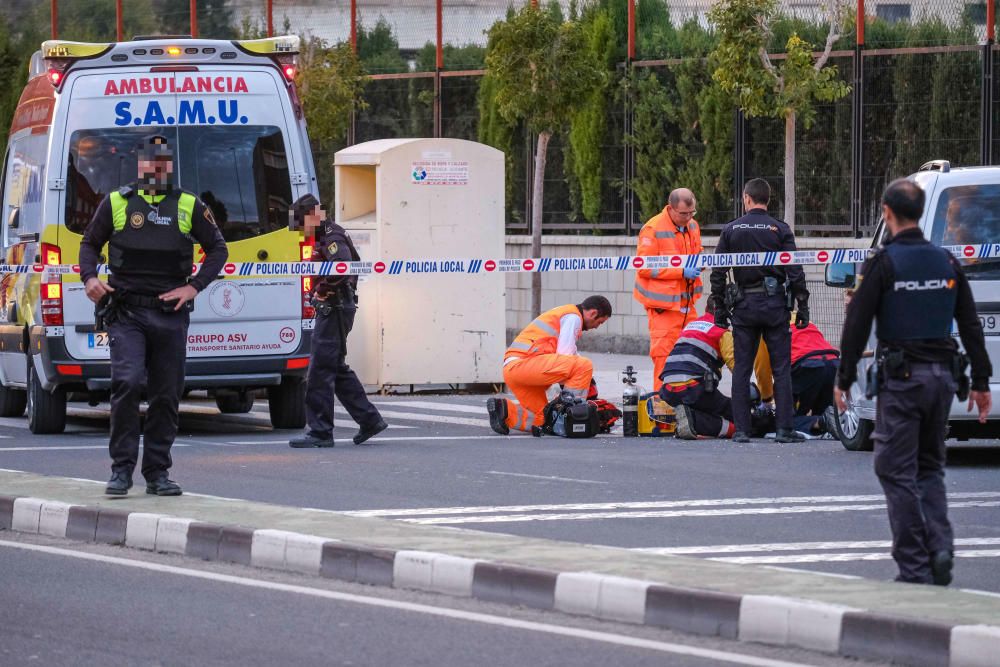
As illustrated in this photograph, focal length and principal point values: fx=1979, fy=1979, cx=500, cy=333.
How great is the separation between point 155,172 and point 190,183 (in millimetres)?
4158

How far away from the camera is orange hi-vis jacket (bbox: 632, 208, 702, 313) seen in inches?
608

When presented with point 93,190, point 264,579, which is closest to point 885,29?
point 93,190

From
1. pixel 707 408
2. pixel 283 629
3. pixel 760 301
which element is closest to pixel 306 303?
pixel 707 408

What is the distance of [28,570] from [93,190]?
6.05m

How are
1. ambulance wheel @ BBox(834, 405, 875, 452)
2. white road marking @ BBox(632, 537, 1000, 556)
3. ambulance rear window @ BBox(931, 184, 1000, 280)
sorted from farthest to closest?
1. ambulance wheel @ BBox(834, 405, 875, 452)
2. ambulance rear window @ BBox(931, 184, 1000, 280)
3. white road marking @ BBox(632, 537, 1000, 556)

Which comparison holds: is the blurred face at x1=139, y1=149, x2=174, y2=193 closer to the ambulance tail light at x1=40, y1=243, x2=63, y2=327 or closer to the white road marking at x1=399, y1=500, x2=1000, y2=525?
the white road marking at x1=399, y1=500, x2=1000, y2=525

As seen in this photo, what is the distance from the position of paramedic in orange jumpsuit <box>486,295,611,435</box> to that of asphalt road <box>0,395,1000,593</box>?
33cm

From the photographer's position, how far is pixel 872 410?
1288 cm

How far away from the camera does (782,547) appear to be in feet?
30.1

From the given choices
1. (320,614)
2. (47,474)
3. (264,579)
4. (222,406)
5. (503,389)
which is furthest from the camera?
(503,389)

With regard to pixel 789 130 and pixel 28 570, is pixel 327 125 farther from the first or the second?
pixel 28 570

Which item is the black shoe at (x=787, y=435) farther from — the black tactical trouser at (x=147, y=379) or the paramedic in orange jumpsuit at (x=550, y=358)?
the black tactical trouser at (x=147, y=379)

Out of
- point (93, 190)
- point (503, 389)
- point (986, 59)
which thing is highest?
point (986, 59)

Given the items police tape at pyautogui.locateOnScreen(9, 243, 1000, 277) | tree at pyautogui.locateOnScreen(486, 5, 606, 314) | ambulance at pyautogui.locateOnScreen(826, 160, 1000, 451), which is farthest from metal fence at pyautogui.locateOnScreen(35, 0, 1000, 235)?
ambulance at pyautogui.locateOnScreen(826, 160, 1000, 451)
